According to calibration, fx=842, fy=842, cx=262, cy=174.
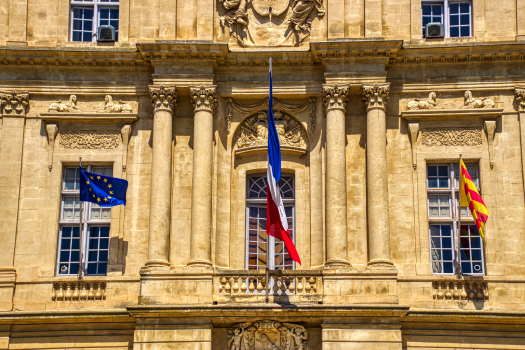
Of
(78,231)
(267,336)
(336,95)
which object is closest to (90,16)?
(78,231)

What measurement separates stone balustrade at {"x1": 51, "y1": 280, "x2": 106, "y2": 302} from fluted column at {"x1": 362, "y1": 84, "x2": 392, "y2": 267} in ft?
19.8

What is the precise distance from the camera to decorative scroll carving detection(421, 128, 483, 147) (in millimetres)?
19547

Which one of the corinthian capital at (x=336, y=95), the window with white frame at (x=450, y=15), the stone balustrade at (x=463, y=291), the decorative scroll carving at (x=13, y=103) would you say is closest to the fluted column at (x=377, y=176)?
the corinthian capital at (x=336, y=95)

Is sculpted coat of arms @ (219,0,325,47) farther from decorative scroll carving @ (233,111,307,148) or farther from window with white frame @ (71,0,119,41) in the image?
window with white frame @ (71,0,119,41)

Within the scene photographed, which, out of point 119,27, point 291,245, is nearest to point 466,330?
point 291,245

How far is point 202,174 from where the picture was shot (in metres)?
19.0

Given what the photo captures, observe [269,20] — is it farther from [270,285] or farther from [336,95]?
[270,285]

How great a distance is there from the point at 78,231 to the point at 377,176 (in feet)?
23.0

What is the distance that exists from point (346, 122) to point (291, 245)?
3362 millimetres

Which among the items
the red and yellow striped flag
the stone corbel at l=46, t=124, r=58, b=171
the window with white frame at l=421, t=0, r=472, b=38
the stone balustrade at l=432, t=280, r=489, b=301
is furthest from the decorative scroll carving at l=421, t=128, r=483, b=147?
the stone corbel at l=46, t=124, r=58, b=171

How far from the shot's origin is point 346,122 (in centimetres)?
1970

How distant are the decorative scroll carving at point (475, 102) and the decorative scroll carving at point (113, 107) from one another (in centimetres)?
790

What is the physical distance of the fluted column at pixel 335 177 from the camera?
729 inches

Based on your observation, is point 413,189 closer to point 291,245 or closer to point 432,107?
point 432,107
